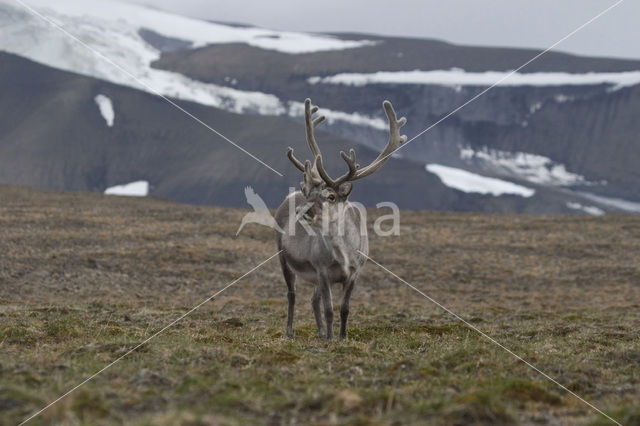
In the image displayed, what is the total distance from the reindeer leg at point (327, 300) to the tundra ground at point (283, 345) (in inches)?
25.2

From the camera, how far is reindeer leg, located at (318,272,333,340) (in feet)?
45.7

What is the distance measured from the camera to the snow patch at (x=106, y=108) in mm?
171225

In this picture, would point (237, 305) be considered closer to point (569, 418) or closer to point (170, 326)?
point (170, 326)

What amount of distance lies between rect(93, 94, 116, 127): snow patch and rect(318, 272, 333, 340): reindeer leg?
164 metres

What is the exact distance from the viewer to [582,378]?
33.2 feet

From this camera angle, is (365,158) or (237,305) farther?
(365,158)

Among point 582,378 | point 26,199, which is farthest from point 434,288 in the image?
point 26,199

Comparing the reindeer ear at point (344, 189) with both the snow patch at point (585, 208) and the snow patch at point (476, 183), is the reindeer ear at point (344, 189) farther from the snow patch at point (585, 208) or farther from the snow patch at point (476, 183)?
the snow patch at point (585, 208)

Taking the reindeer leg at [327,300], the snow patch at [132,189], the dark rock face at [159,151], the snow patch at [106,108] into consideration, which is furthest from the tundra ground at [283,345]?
the snow patch at [106,108]

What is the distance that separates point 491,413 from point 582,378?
10.6ft

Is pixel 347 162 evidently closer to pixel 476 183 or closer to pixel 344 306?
pixel 344 306

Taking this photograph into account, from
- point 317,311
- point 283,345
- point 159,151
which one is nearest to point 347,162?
point 317,311

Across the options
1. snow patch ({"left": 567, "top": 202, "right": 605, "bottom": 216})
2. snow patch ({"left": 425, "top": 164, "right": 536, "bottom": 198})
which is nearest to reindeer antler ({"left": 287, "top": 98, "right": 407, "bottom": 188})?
snow patch ({"left": 425, "top": 164, "right": 536, "bottom": 198})

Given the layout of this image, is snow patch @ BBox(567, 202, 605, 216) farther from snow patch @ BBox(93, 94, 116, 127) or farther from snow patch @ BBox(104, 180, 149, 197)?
snow patch @ BBox(93, 94, 116, 127)
